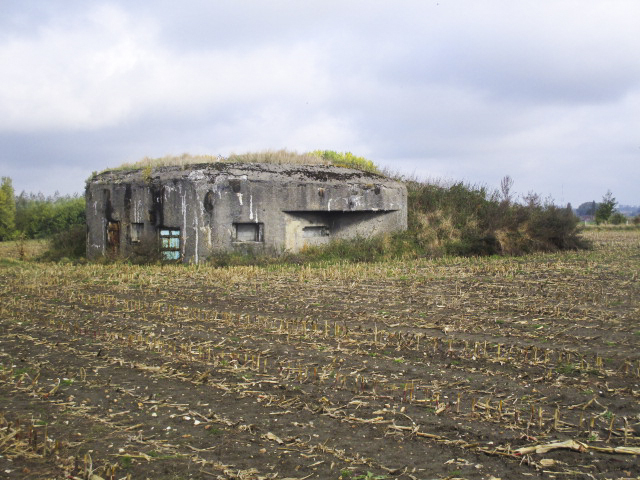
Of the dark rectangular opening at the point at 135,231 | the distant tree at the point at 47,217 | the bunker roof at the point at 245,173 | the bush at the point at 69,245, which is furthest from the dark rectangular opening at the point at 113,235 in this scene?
the distant tree at the point at 47,217

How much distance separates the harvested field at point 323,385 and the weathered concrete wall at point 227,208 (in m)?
5.01

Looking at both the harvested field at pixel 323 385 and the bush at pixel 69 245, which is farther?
the bush at pixel 69 245

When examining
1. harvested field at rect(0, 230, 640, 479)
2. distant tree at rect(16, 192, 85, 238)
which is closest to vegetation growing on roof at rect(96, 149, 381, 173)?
harvested field at rect(0, 230, 640, 479)

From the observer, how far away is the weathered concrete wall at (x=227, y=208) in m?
15.0

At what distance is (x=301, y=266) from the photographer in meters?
14.5

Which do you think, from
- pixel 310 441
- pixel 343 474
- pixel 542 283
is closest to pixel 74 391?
pixel 310 441

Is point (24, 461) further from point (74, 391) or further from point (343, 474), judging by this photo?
point (343, 474)

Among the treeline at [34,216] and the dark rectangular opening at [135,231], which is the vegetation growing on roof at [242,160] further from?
the treeline at [34,216]

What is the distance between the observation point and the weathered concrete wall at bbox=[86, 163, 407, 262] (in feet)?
49.2

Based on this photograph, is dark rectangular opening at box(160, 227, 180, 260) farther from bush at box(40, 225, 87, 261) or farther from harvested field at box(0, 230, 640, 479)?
harvested field at box(0, 230, 640, 479)

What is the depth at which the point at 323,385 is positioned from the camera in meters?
5.15

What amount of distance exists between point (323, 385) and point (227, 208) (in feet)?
34.1

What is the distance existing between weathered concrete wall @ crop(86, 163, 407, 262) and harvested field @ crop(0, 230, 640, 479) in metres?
5.01

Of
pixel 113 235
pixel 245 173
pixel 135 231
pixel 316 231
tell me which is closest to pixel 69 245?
pixel 113 235
